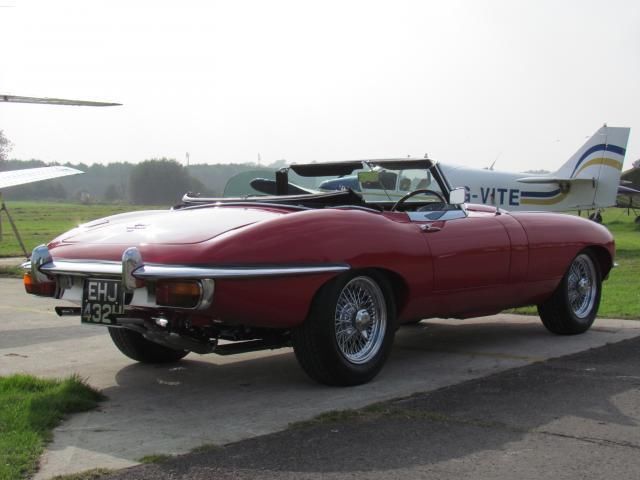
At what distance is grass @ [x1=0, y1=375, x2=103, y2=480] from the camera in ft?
11.4

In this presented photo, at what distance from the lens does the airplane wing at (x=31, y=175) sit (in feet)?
44.0

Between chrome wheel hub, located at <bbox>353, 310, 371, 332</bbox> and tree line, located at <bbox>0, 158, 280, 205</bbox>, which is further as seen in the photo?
tree line, located at <bbox>0, 158, 280, 205</bbox>

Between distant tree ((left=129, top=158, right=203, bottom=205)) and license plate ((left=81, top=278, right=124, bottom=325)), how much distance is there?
30461 mm

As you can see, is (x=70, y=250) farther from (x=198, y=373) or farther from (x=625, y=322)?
(x=625, y=322)

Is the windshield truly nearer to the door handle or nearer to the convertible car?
the convertible car

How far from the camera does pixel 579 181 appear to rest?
2441 centimetres

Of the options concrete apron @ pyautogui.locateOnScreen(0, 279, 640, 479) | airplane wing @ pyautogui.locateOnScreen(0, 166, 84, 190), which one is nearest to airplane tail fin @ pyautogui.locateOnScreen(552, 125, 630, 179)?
airplane wing @ pyautogui.locateOnScreen(0, 166, 84, 190)

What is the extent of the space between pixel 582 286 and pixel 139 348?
12.2 feet

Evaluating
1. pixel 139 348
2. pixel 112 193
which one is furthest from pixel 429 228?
pixel 112 193

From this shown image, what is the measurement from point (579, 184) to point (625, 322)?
→ 17.9 meters

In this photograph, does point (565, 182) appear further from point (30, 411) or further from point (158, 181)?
point (158, 181)

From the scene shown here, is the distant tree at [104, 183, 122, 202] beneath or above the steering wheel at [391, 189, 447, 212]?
beneath

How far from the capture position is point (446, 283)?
5551 mm

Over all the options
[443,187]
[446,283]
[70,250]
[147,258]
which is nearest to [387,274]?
[446,283]
